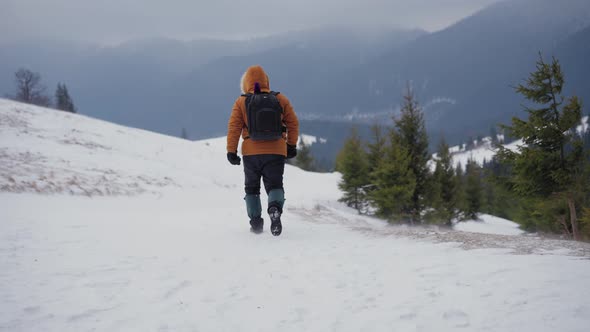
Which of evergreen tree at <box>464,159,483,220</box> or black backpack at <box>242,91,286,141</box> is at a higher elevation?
black backpack at <box>242,91,286,141</box>

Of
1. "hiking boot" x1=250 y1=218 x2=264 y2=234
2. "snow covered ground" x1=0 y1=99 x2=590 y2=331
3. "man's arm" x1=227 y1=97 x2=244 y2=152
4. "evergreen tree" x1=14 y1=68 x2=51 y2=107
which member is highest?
"evergreen tree" x1=14 y1=68 x2=51 y2=107

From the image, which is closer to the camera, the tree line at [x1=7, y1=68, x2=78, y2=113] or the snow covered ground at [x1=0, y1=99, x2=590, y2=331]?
the snow covered ground at [x1=0, y1=99, x2=590, y2=331]

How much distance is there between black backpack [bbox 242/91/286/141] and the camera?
190 inches

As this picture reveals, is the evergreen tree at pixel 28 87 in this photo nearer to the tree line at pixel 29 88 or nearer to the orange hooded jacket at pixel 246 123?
the tree line at pixel 29 88

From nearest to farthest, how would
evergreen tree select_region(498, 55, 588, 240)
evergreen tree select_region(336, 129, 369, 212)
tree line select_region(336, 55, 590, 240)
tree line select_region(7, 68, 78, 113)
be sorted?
1. evergreen tree select_region(498, 55, 588, 240)
2. tree line select_region(336, 55, 590, 240)
3. evergreen tree select_region(336, 129, 369, 212)
4. tree line select_region(7, 68, 78, 113)

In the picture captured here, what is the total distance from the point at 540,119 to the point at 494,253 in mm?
9638

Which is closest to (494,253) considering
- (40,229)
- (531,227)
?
(40,229)

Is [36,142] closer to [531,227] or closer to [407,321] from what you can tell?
[407,321]

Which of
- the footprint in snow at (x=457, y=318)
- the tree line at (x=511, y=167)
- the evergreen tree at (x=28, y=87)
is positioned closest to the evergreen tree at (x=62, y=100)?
the evergreen tree at (x=28, y=87)

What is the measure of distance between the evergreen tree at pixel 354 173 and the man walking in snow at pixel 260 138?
19418 mm

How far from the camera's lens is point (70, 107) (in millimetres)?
64938

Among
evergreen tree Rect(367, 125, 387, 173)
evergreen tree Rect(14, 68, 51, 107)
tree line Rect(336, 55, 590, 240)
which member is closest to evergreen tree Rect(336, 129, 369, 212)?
tree line Rect(336, 55, 590, 240)

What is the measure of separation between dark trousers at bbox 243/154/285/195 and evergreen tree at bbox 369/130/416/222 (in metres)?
11.8

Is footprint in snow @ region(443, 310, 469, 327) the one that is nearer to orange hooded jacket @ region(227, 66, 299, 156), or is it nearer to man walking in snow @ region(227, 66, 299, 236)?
man walking in snow @ region(227, 66, 299, 236)
